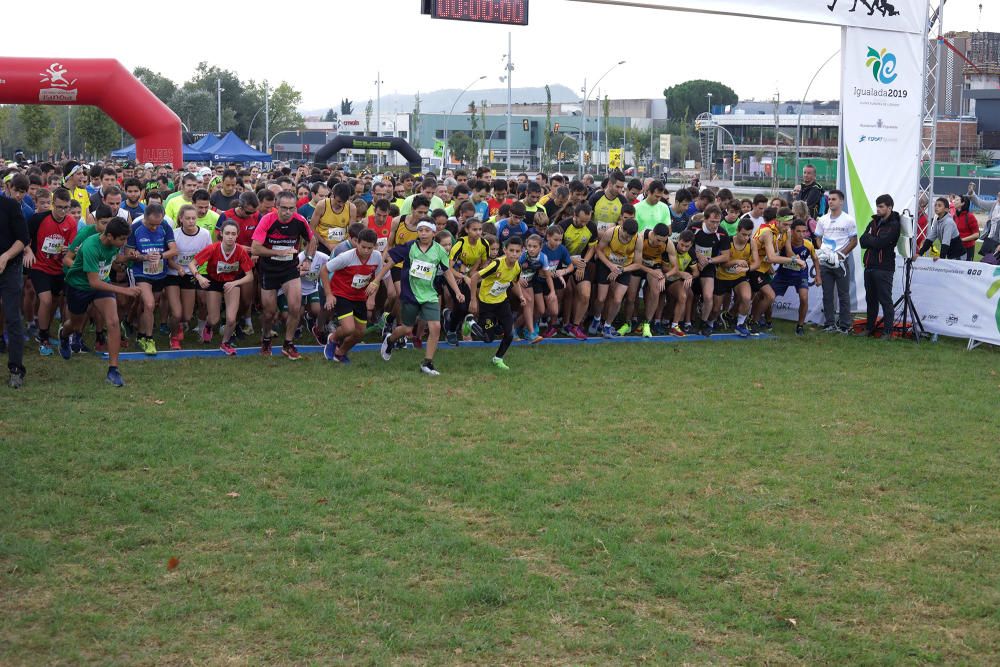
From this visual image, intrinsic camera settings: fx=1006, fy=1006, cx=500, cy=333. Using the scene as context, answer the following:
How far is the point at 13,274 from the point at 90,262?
680mm

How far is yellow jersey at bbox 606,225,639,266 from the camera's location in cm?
1324

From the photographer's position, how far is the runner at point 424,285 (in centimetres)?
1085

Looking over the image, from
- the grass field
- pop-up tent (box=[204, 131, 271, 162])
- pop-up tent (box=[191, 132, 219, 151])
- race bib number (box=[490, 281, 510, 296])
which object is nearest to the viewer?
the grass field

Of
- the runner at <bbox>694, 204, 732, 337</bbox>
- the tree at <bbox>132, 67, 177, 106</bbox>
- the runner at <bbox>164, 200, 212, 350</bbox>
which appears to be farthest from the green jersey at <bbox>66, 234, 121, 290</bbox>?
the tree at <bbox>132, 67, 177, 106</bbox>

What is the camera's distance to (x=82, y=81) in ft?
75.4

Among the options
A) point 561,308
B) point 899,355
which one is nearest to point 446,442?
point 561,308

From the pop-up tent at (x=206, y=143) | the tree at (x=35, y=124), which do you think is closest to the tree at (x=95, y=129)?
the tree at (x=35, y=124)

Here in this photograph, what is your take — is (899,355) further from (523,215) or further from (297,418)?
(297,418)

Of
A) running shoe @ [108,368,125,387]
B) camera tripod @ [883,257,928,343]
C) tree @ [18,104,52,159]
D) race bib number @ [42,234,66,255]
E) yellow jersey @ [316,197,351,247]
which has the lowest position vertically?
running shoe @ [108,368,125,387]

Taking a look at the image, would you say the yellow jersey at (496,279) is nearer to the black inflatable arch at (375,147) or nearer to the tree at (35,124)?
the black inflatable arch at (375,147)

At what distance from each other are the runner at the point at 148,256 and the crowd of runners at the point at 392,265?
0.9 inches

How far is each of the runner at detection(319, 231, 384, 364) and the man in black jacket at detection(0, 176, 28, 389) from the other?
2927 mm

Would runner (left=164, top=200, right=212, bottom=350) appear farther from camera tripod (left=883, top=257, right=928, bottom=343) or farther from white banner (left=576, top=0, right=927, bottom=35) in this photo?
camera tripod (left=883, top=257, right=928, bottom=343)

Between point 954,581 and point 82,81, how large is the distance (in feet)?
73.3
